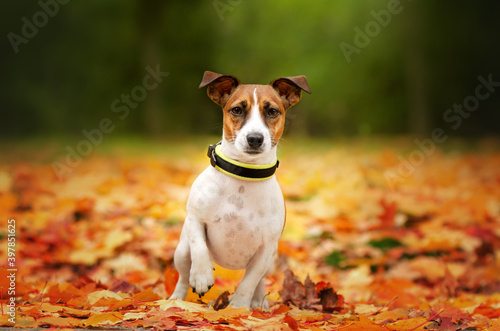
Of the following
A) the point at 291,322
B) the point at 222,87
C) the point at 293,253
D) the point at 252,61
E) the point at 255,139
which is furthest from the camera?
the point at 252,61

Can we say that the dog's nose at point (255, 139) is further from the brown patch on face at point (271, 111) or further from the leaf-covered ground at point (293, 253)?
the leaf-covered ground at point (293, 253)

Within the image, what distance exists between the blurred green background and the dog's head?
13.5 metres

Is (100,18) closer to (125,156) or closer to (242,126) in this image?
(125,156)

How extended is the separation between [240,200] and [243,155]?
0.87ft

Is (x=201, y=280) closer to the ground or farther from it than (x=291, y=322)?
farther from it

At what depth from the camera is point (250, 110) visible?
116 inches

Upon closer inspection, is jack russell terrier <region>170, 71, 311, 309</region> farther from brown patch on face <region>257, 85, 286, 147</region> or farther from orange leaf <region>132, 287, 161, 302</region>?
orange leaf <region>132, 287, 161, 302</region>

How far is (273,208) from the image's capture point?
9.98 ft

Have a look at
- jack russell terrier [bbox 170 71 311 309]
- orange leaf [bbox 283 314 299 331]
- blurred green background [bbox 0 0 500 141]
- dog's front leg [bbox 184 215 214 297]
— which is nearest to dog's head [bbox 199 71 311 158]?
jack russell terrier [bbox 170 71 311 309]

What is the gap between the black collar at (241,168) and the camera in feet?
9.69

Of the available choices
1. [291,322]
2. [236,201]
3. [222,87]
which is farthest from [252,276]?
[222,87]

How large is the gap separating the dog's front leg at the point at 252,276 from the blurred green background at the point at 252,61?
13.9 metres

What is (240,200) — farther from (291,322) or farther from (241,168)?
(291,322)

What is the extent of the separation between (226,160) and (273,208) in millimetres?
401
